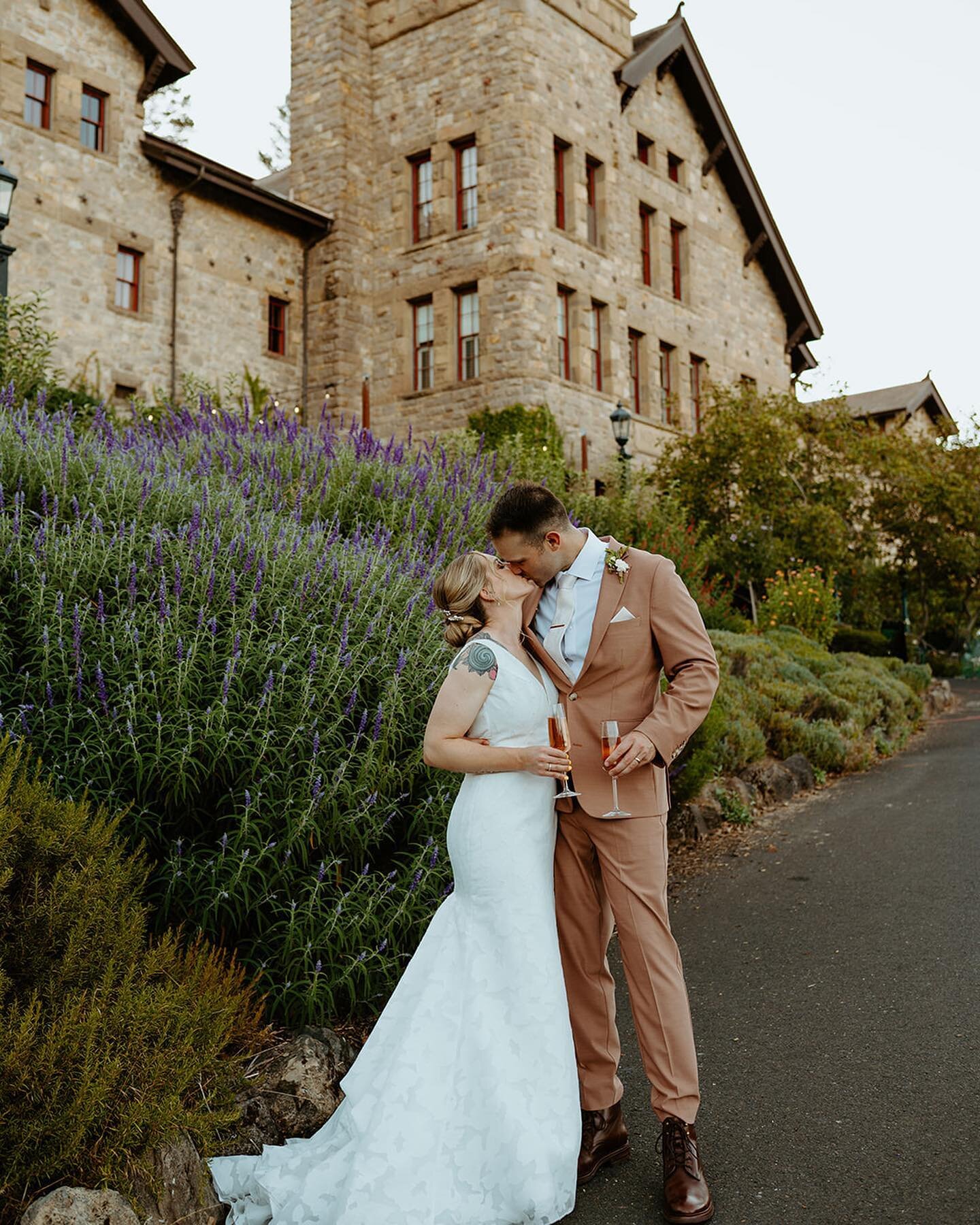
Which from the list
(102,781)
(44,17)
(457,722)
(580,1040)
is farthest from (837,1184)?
(44,17)

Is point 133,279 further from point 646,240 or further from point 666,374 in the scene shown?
point 666,374

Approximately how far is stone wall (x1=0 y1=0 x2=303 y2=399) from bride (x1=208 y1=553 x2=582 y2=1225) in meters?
14.7

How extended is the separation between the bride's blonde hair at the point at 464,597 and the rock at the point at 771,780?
20.8ft

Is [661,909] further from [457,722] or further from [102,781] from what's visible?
[102,781]

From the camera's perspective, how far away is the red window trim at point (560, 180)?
21812 millimetres

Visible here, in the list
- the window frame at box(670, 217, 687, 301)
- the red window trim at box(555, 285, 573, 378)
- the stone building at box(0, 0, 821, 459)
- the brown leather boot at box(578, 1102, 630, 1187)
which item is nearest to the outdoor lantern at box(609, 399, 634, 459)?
the stone building at box(0, 0, 821, 459)

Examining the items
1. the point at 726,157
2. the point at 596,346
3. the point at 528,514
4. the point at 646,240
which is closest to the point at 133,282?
the point at 596,346

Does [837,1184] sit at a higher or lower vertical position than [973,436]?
lower

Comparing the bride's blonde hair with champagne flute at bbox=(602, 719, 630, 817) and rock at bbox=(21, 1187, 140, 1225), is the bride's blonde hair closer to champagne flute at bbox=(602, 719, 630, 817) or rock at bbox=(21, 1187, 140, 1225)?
champagne flute at bbox=(602, 719, 630, 817)

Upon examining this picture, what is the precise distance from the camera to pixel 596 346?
74.3 feet

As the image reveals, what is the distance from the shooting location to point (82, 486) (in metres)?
6.38

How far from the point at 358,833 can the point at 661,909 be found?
4.47ft

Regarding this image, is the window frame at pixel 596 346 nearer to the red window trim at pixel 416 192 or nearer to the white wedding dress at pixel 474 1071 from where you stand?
the red window trim at pixel 416 192

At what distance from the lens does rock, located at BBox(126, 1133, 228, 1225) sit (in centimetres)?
280
